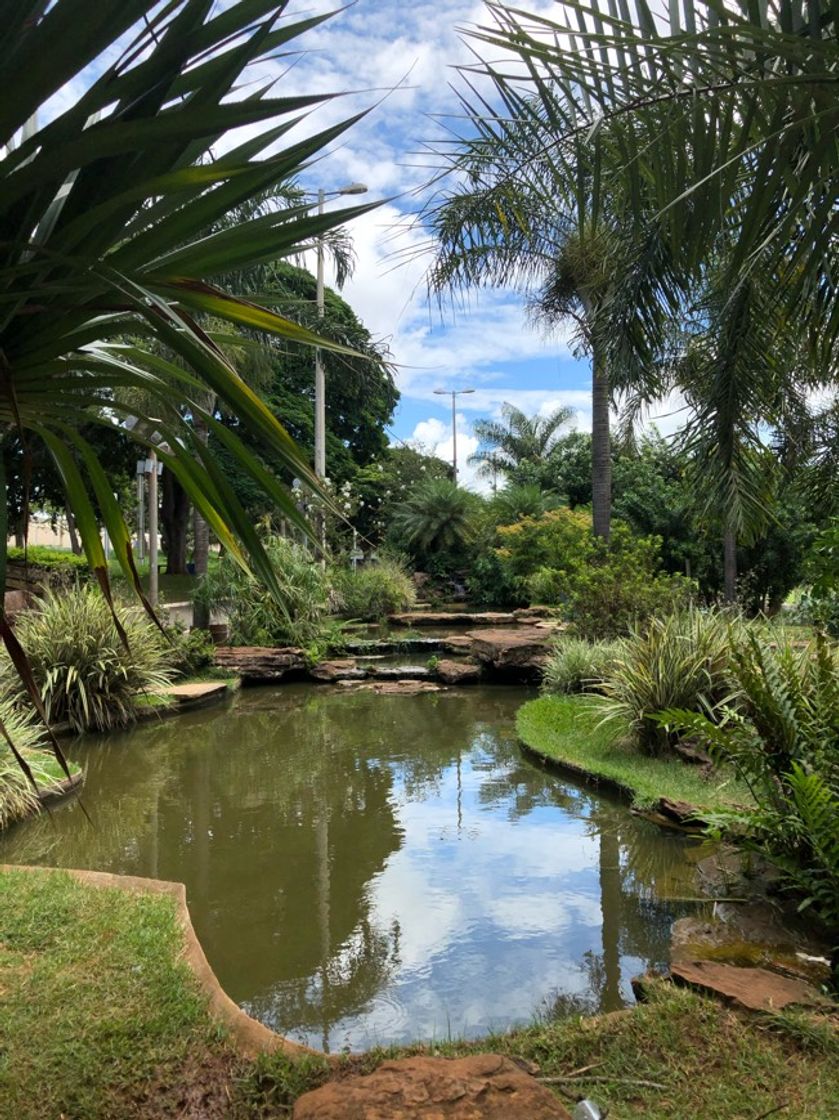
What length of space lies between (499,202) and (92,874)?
14.0 feet

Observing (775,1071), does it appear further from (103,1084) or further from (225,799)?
(225,799)

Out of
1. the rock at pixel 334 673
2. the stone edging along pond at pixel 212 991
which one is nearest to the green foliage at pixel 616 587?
the rock at pixel 334 673

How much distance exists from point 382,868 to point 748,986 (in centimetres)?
271

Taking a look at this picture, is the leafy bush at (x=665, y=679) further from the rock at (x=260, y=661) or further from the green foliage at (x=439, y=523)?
the green foliage at (x=439, y=523)

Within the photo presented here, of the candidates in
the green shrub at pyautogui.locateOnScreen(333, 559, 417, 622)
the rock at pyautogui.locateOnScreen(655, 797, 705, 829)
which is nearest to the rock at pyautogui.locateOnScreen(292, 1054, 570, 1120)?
the rock at pyautogui.locateOnScreen(655, 797, 705, 829)

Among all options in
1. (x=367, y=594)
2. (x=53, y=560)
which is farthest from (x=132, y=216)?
(x=53, y=560)

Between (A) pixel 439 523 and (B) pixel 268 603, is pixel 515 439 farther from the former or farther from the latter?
(B) pixel 268 603

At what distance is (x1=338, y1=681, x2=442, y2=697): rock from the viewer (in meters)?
12.5

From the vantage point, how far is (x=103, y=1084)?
2400mm

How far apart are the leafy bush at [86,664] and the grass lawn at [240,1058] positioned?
6.25 m

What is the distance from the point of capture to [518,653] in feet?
42.5

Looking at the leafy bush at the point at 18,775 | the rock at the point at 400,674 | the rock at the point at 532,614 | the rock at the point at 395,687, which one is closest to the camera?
the leafy bush at the point at 18,775

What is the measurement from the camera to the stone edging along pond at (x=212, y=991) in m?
2.69

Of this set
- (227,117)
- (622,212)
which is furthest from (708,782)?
(227,117)
